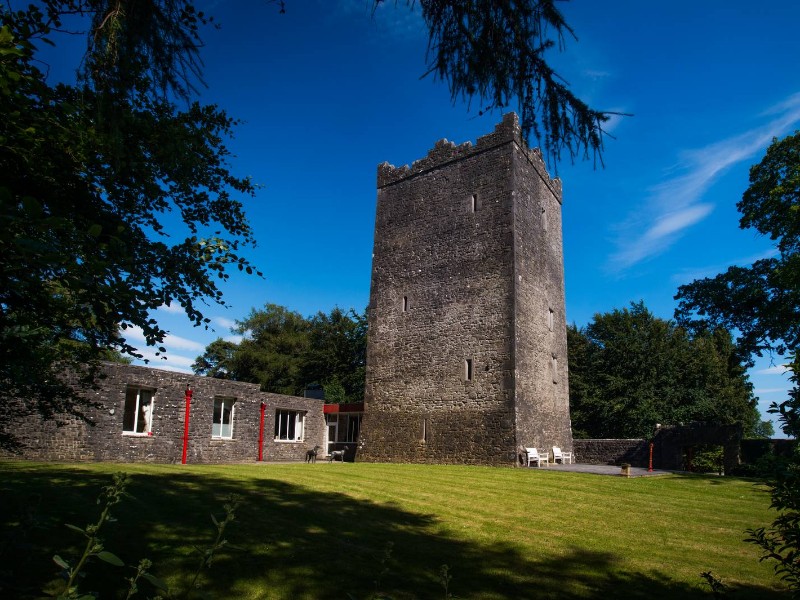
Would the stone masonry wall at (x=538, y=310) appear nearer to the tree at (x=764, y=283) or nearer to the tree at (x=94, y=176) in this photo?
the tree at (x=764, y=283)

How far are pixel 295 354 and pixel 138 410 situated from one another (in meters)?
28.6

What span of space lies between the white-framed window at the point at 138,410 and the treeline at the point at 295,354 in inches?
698

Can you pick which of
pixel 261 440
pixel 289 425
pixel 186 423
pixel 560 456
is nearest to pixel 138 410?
pixel 186 423

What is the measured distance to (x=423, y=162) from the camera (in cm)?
2353

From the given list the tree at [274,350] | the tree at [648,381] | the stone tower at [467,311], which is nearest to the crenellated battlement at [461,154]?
the stone tower at [467,311]

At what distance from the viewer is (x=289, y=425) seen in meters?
23.4

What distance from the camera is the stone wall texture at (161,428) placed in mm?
14812

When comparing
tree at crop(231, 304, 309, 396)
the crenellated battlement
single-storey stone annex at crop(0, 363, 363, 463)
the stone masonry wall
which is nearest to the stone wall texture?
single-storey stone annex at crop(0, 363, 363, 463)

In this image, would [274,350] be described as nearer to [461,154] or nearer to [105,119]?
[461,154]

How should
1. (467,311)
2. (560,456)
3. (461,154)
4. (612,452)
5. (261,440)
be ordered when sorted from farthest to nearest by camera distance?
(612,452) < (461,154) < (560,456) < (261,440) < (467,311)

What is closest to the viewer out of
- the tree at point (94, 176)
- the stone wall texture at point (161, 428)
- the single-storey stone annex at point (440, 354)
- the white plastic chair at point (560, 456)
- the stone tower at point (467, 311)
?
the tree at point (94, 176)

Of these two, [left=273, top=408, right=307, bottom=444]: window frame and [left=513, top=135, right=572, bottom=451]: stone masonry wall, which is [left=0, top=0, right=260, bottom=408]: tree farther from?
[left=273, top=408, right=307, bottom=444]: window frame

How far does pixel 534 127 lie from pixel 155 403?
1624cm

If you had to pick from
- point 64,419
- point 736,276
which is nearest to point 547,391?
point 736,276
